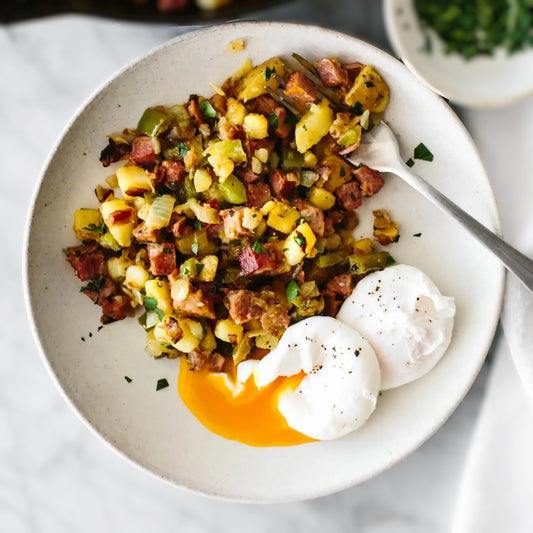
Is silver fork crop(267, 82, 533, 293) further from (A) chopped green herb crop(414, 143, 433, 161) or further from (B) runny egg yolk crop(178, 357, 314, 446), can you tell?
(B) runny egg yolk crop(178, 357, 314, 446)

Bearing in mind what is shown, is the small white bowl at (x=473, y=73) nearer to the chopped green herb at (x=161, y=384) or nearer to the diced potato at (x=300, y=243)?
the diced potato at (x=300, y=243)

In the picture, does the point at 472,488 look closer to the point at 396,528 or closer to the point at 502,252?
the point at 396,528

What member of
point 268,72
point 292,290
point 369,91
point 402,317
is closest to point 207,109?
point 268,72

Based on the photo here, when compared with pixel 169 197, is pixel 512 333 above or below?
below

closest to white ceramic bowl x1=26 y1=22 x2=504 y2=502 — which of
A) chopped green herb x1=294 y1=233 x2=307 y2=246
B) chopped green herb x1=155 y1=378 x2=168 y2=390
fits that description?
chopped green herb x1=155 y1=378 x2=168 y2=390

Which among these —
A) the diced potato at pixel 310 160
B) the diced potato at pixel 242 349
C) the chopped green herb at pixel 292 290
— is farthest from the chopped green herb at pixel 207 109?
the diced potato at pixel 242 349

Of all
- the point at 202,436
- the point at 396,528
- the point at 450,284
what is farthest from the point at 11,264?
the point at 396,528

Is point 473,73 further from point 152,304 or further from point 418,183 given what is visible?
point 152,304
